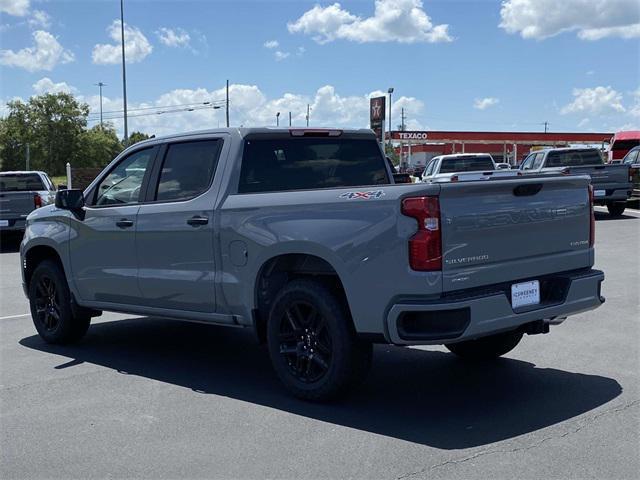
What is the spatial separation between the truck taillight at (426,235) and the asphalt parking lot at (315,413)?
107cm

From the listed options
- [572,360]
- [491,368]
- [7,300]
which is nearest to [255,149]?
[491,368]

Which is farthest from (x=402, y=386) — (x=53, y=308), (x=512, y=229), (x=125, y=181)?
(x=53, y=308)

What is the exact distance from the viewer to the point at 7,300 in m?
10.5

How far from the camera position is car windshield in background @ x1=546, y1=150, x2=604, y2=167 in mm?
22750

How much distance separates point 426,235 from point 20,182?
15.6 m

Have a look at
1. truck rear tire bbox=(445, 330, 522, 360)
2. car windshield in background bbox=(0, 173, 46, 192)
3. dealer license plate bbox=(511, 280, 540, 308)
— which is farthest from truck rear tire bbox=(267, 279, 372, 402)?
car windshield in background bbox=(0, 173, 46, 192)

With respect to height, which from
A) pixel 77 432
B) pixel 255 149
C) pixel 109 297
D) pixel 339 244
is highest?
pixel 255 149

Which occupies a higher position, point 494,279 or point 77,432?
point 494,279

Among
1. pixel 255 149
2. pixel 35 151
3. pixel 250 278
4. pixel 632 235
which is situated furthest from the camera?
pixel 35 151

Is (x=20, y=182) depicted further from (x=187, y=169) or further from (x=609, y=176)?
(x=609, y=176)

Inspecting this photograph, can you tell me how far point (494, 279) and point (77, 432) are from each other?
2.86 metres

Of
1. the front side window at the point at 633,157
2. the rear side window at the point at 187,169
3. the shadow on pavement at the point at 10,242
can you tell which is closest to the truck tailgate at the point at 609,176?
the front side window at the point at 633,157

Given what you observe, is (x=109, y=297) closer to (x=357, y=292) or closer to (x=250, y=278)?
(x=250, y=278)

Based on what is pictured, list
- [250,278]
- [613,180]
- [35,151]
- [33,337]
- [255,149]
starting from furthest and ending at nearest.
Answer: [35,151] < [613,180] < [33,337] < [255,149] < [250,278]
